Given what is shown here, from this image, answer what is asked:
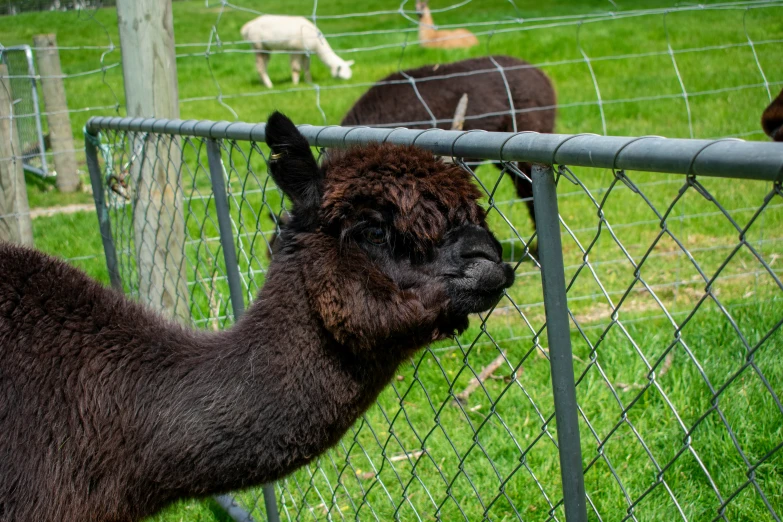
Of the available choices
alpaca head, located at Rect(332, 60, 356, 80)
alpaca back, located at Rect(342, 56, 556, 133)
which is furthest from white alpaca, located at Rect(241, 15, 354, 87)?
alpaca back, located at Rect(342, 56, 556, 133)

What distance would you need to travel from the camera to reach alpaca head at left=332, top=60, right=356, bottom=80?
1777cm

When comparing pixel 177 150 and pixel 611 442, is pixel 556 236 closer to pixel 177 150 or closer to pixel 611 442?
pixel 611 442

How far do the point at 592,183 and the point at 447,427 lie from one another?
15.5ft

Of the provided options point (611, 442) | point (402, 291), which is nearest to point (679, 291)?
point (611, 442)

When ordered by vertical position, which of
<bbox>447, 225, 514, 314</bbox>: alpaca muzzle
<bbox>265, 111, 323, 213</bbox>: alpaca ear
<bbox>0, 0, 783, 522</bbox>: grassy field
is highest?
<bbox>265, 111, 323, 213</bbox>: alpaca ear

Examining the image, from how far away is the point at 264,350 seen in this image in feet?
7.03

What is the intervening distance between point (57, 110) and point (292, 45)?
36.5ft

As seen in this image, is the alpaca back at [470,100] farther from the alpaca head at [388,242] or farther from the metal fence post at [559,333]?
the metal fence post at [559,333]

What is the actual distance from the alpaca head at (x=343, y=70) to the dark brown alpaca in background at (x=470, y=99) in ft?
33.4

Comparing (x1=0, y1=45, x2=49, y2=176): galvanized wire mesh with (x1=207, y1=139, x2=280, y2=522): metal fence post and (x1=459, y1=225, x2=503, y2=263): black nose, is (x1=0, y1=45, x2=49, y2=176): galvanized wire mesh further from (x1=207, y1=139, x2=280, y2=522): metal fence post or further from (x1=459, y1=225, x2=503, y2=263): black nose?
(x1=459, y1=225, x2=503, y2=263): black nose

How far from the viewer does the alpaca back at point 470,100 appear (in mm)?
7457

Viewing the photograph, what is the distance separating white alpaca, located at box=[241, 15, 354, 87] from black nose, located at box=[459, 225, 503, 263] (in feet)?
51.7

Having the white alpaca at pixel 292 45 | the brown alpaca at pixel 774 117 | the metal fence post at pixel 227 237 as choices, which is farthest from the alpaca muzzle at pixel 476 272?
the white alpaca at pixel 292 45

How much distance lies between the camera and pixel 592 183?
314 inches
